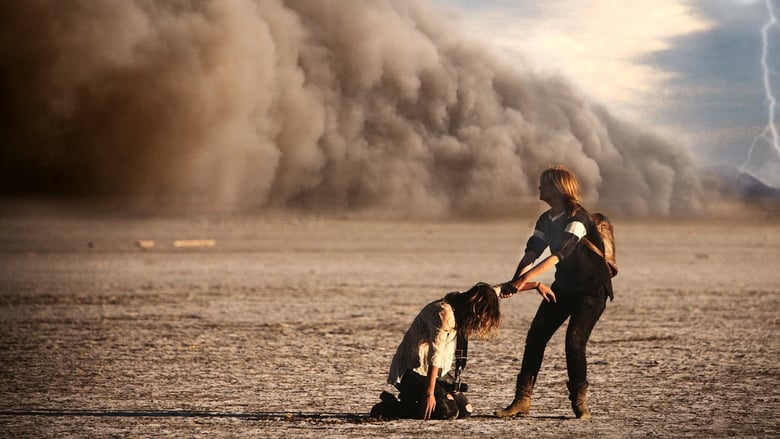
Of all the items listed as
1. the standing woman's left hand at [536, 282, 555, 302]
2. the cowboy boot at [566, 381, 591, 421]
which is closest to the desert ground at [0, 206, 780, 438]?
the cowboy boot at [566, 381, 591, 421]

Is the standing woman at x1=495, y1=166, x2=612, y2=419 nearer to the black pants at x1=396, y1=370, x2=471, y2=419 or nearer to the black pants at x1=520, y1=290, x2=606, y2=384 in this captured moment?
the black pants at x1=520, y1=290, x2=606, y2=384

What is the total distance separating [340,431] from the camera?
24.7ft

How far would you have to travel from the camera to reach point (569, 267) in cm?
739

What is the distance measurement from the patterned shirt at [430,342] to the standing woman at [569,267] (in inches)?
17.7

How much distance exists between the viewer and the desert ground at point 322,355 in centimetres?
789

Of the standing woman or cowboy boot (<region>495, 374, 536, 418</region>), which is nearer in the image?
the standing woman

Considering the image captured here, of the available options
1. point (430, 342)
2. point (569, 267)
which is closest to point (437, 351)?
point (430, 342)

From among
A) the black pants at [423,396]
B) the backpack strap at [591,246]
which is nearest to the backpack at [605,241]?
the backpack strap at [591,246]

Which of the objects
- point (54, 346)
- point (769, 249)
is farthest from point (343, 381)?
point (769, 249)

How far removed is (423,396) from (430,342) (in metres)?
0.43

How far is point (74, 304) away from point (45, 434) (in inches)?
466

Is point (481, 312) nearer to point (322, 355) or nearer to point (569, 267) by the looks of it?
point (569, 267)

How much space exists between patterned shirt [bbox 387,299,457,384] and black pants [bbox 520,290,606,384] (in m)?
0.62

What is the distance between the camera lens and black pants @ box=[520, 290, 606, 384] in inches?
293
